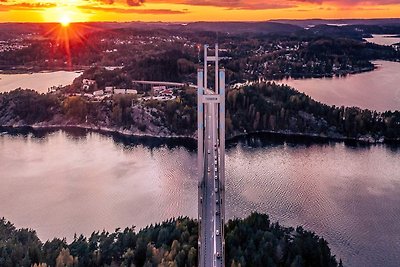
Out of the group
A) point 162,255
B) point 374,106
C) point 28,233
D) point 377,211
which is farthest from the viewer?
point 374,106

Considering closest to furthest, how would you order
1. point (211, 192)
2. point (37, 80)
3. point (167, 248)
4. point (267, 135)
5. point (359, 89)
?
1. point (167, 248)
2. point (211, 192)
3. point (267, 135)
4. point (359, 89)
5. point (37, 80)

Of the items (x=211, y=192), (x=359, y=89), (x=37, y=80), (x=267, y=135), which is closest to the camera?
(x=211, y=192)

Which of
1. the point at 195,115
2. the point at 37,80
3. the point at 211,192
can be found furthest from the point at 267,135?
the point at 37,80

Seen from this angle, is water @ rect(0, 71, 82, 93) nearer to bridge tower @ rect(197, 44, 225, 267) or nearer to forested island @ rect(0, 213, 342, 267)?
bridge tower @ rect(197, 44, 225, 267)

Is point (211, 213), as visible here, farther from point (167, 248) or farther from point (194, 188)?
point (194, 188)

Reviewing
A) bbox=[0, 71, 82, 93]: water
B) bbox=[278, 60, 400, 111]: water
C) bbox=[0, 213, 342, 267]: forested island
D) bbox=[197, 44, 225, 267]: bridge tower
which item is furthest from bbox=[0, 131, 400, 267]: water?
bbox=[0, 71, 82, 93]: water

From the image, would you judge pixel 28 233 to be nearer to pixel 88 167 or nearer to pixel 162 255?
pixel 162 255

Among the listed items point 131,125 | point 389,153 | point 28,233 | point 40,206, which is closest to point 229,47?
point 131,125
